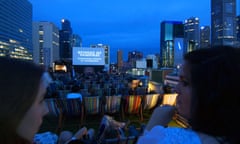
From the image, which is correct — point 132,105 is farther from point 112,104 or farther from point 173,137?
point 173,137

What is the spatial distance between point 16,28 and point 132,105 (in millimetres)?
99342

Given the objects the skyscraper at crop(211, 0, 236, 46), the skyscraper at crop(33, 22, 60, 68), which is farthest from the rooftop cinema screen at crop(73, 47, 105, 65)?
the skyscraper at crop(33, 22, 60, 68)

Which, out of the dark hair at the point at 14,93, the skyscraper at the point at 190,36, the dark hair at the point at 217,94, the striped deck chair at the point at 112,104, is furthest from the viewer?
the skyscraper at the point at 190,36

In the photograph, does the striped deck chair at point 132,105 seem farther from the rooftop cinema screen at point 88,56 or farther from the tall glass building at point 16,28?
the tall glass building at point 16,28

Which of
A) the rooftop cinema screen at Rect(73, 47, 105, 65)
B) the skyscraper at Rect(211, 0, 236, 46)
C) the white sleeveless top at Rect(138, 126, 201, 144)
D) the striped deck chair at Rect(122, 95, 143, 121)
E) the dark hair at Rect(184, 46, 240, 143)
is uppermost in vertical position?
the skyscraper at Rect(211, 0, 236, 46)

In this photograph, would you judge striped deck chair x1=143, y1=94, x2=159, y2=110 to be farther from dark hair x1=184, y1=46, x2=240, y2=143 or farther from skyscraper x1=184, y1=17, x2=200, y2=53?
dark hair x1=184, y1=46, x2=240, y2=143

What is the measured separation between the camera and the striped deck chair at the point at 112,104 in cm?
621

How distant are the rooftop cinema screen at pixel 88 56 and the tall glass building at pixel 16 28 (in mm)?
53485

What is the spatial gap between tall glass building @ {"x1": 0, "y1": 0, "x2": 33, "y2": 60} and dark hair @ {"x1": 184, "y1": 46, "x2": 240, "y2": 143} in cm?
7858

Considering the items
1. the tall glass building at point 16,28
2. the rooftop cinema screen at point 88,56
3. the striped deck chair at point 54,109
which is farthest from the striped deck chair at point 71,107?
the tall glass building at point 16,28

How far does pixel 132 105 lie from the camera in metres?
6.38

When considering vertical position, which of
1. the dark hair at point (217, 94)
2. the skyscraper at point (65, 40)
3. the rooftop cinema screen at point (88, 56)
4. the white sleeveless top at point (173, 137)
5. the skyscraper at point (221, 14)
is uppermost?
the skyscraper at point (65, 40)

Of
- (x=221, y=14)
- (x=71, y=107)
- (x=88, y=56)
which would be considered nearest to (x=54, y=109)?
(x=71, y=107)

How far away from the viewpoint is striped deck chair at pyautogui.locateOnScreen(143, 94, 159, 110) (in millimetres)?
6383
